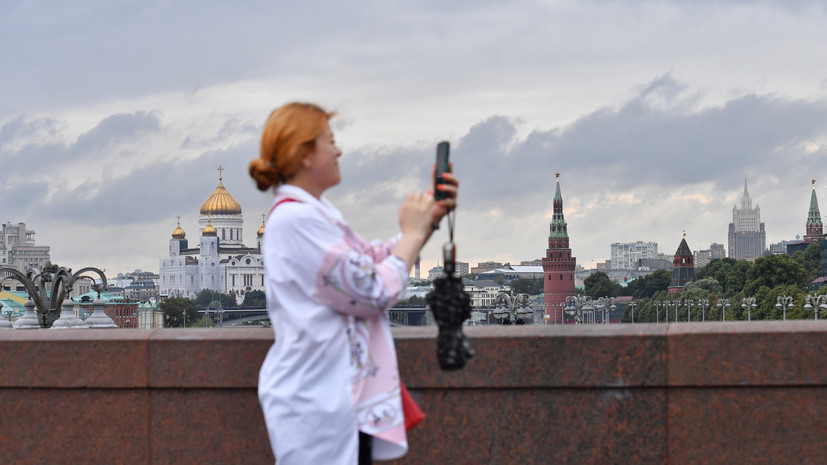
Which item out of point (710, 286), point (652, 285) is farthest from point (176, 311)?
point (652, 285)

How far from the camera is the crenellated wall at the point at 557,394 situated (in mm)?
5375

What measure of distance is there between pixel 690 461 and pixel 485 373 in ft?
3.00

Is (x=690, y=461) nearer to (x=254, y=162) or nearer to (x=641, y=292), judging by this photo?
(x=254, y=162)

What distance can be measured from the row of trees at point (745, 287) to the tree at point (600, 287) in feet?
26.7

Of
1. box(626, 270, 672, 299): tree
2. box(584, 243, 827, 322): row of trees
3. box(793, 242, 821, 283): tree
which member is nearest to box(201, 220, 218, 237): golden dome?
box(626, 270, 672, 299): tree

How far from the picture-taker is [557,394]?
548cm

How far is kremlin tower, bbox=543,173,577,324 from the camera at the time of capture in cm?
15925

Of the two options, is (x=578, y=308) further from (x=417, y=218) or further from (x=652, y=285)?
(x=417, y=218)

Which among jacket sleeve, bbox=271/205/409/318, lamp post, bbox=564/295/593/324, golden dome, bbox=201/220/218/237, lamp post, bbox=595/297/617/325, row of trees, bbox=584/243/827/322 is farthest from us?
golden dome, bbox=201/220/218/237

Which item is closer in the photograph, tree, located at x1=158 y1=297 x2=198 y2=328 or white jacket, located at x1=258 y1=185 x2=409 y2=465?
white jacket, located at x1=258 y1=185 x2=409 y2=465

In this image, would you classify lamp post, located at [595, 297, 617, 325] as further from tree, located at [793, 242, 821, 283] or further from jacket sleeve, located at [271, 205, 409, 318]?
jacket sleeve, located at [271, 205, 409, 318]

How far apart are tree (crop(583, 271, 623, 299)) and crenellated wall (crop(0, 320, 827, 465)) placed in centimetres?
16625

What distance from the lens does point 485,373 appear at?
548 centimetres

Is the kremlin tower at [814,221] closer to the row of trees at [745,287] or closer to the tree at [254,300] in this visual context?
the row of trees at [745,287]
